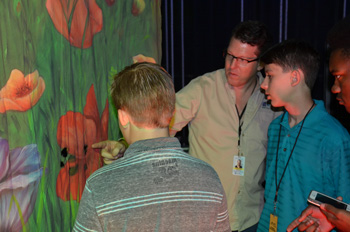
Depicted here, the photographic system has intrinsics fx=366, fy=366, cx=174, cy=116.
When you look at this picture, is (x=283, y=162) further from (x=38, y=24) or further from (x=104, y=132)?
(x=38, y=24)

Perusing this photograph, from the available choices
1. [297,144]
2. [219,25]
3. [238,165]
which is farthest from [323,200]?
[219,25]

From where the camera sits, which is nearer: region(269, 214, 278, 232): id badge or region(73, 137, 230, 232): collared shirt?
region(73, 137, 230, 232): collared shirt

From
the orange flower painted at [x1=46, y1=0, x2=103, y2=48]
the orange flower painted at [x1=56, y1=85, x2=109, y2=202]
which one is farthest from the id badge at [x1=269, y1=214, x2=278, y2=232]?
the orange flower painted at [x1=46, y1=0, x2=103, y2=48]

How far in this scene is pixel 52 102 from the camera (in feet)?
5.08

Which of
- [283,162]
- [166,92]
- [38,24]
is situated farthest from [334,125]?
[38,24]

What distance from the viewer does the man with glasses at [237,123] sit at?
7.43ft

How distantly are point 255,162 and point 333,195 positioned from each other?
526mm

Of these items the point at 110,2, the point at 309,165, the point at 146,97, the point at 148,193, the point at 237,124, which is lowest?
→ the point at 309,165

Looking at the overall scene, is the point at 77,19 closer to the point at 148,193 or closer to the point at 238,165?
the point at 148,193

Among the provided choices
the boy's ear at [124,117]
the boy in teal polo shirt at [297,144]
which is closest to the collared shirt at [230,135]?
the boy in teal polo shirt at [297,144]

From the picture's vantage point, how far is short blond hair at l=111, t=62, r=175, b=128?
1124 millimetres

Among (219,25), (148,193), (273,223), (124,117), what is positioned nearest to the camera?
(148,193)

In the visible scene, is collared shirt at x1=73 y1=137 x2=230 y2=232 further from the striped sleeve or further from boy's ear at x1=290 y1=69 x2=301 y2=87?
boy's ear at x1=290 y1=69 x2=301 y2=87

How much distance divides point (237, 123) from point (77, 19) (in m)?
1.14
